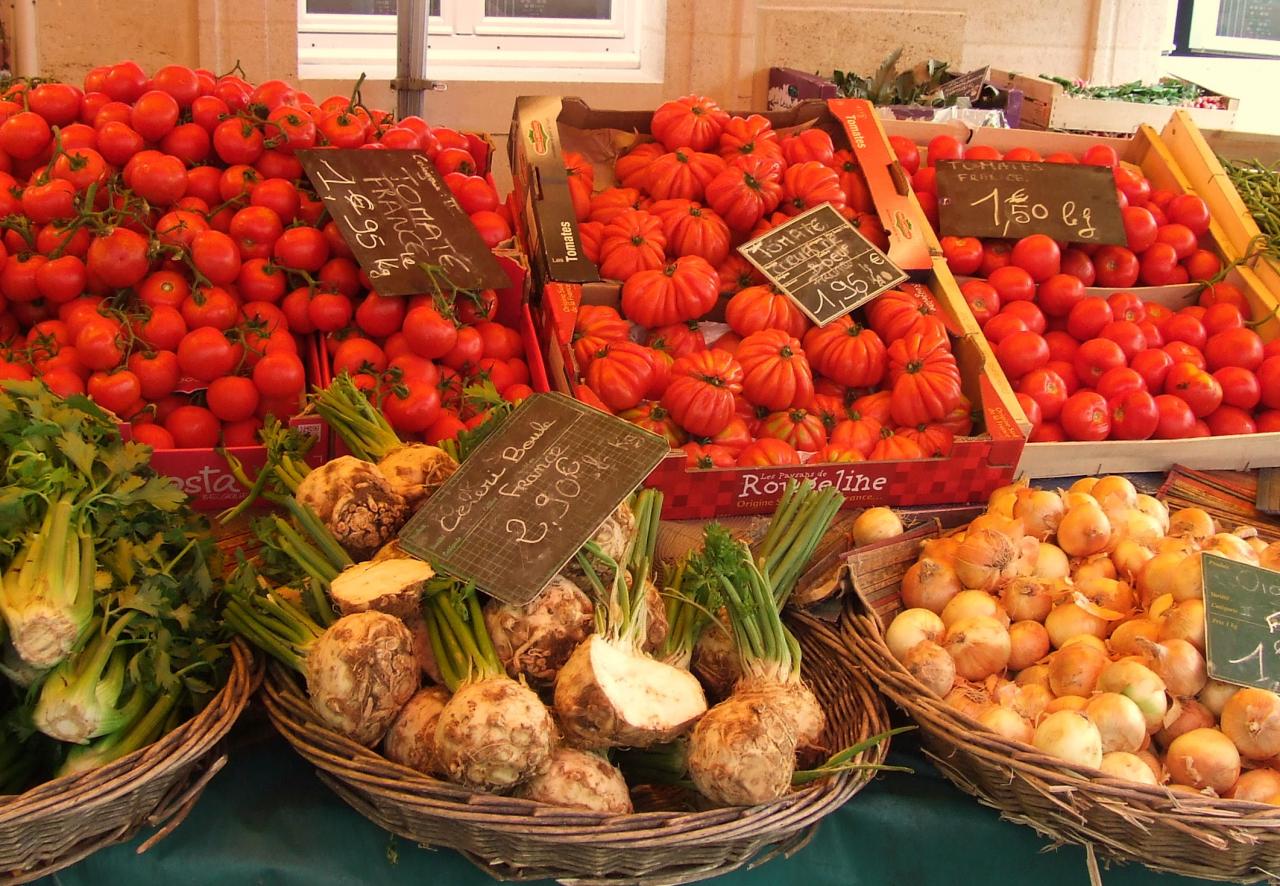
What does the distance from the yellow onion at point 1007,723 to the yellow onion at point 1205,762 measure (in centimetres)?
21

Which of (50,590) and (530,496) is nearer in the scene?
(50,590)

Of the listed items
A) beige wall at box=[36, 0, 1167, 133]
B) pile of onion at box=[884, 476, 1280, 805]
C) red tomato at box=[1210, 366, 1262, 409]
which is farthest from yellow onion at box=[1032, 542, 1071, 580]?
beige wall at box=[36, 0, 1167, 133]

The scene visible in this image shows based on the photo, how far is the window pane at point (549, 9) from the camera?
260 inches

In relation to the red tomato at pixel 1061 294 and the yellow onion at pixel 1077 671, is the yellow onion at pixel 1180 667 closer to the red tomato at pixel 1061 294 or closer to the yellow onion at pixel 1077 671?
the yellow onion at pixel 1077 671

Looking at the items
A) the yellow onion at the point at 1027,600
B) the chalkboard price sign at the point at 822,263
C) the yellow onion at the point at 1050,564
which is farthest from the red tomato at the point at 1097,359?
the yellow onion at the point at 1027,600

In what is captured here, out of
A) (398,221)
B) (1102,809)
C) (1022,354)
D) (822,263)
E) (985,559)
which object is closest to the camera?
(1102,809)

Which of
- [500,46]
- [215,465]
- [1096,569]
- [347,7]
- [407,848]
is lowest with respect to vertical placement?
[407,848]

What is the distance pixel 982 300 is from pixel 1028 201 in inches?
17.1

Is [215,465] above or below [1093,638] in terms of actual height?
above

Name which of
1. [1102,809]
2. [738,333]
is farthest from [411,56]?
[1102,809]

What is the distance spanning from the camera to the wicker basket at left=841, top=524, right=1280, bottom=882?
1.44m

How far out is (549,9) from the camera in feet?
22.3

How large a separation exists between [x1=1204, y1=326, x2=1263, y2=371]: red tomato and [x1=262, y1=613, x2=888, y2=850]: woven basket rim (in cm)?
178

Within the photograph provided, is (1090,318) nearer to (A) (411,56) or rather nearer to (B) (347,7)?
(A) (411,56)
